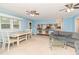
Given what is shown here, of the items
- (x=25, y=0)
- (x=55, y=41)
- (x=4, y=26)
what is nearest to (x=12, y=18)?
(x=4, y=26)

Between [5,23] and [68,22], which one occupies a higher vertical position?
[68,22]

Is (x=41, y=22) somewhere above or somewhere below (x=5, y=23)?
above

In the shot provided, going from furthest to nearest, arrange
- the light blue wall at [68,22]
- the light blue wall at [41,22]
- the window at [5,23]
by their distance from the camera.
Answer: the light blue wall at [41,22]
the light blue wall at [68,22]
the window at [5,23]

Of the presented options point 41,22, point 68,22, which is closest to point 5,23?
point 41,22

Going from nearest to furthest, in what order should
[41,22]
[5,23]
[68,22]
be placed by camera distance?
[5,23], [68,22], [41,22]

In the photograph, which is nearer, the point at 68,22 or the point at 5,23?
the point at 5,23

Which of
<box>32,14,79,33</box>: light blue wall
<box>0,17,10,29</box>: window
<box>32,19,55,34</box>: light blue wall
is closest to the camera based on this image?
<box>0,17,10,29</box>: window

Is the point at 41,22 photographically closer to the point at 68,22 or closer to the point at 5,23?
the point at 68,22

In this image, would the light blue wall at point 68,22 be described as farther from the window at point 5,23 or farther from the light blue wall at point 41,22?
the window at point 5,23

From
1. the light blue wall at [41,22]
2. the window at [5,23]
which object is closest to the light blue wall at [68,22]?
the light blue wall at [41,22]

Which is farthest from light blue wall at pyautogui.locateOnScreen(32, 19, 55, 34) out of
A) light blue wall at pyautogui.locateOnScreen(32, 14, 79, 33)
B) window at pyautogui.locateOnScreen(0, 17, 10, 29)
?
window at pyautogui.locateOnScreen(0, 17, 10, 29)

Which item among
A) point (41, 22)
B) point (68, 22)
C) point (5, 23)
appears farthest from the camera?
point (41, 22)

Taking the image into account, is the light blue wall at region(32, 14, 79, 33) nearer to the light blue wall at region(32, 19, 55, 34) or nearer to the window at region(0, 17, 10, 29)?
the light blue wall at region(32, 19, 55, 34)
